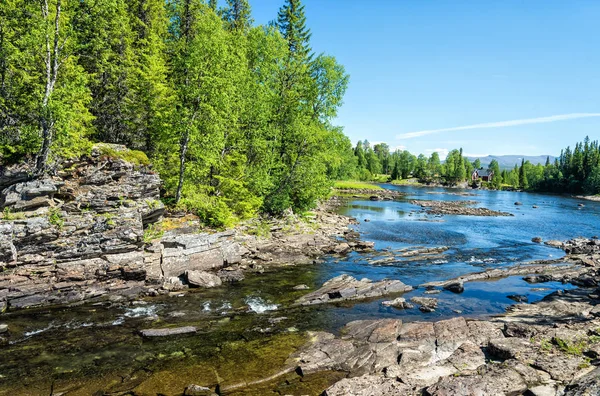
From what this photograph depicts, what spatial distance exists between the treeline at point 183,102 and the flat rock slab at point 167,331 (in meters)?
16.7

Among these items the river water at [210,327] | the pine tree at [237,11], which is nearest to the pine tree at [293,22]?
the pine tree at [237,11]

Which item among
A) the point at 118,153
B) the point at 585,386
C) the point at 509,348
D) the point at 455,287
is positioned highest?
the point at 118,153

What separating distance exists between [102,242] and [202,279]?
7.74m

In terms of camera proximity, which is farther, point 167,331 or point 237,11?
point 237,11

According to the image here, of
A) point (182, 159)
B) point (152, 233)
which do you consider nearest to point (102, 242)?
point (152, 233)

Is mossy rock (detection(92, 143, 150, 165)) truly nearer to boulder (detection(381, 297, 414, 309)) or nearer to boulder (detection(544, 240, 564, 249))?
boulder (detection(381, 297, 414, 309))

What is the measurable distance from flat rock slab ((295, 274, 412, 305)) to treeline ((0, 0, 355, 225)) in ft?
46.7

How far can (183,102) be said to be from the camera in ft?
115

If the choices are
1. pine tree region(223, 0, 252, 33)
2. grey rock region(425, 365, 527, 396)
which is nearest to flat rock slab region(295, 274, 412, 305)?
grey rock region(425, 365, 527, 396)

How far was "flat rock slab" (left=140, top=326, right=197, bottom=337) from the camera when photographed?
59.3 ft

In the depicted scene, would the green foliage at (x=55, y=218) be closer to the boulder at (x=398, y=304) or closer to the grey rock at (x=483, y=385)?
the boulder at (x=398, y=304)

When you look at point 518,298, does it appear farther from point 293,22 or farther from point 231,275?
point 293,22

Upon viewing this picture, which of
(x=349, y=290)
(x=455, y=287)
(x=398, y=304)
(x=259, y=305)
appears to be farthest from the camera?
(x=455, y=287)

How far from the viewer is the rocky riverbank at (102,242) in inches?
899
